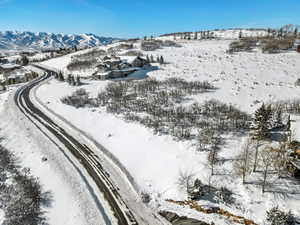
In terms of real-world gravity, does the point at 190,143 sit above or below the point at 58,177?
above

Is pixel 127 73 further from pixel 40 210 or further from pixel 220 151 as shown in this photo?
pixel 40 210

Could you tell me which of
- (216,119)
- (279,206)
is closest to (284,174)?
(279,206)

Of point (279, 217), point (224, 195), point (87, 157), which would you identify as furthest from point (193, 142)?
point (87, 157)

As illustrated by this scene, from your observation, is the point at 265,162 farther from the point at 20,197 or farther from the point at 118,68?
the point at 118,68

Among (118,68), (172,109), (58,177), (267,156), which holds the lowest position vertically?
(58,177)

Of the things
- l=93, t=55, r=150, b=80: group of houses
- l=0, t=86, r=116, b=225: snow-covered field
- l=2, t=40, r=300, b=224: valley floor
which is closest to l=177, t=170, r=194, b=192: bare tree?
l=2, t=40, r=300, b=224: valley floor

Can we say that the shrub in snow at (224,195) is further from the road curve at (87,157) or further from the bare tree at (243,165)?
the road curve at (87,157)

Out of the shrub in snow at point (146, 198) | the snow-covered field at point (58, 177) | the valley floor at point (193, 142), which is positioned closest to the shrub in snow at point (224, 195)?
the valley floor at point (193, 142)
